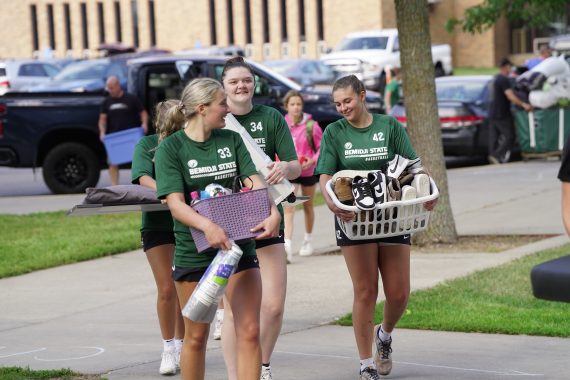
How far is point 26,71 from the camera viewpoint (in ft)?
127

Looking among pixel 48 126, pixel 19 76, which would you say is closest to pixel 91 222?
pixel 48 126

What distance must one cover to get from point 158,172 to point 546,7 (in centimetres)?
1423

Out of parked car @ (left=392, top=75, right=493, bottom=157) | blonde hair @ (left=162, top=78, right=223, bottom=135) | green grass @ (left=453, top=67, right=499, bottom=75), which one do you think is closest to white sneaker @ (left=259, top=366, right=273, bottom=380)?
blonde hair @ (left=162, top=78, right=223, bottom=135)

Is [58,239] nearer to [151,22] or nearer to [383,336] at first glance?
[383,336]

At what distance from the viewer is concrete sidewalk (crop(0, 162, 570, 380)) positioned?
25.2 feet

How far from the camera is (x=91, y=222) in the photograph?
15633 millimetres

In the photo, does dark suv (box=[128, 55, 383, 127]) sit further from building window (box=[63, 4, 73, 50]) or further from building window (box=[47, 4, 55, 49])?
building window (box=[47, 4, 55, 49])

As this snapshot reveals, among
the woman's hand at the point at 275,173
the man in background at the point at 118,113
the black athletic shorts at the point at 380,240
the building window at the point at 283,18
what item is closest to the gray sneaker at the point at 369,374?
the black athletic shorts at the point at 380,240

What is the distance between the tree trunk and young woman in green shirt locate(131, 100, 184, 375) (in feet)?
18.2

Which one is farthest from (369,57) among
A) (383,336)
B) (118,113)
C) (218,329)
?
(383,336)

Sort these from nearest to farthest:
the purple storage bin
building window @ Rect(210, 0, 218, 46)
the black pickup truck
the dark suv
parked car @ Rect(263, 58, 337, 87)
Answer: the purple storage bin → the black pickup truck → the dark suv → parked car @ Rect(263, 58, 337, 87) → building window @ Rect(210, 0, 218, 46)

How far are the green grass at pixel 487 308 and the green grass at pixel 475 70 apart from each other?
44652 mm

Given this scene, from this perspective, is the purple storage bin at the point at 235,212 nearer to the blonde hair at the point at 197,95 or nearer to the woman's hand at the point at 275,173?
the blonde hair at the point at 197,95

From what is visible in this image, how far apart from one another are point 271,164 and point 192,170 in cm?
90
